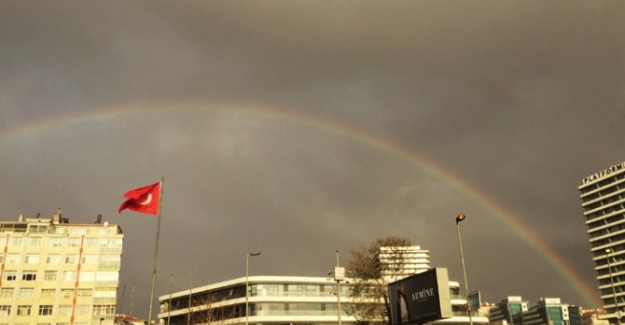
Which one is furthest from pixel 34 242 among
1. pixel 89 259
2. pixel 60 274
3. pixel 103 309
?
pixel 103 309

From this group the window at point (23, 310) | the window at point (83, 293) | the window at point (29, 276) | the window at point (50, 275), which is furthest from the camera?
the window at point (50, 275)

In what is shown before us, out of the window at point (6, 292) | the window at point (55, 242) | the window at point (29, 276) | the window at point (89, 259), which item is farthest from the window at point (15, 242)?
the window at point (89, 259)

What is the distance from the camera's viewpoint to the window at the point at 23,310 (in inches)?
3809

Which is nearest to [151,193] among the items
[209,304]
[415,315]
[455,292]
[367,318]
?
[415,315]

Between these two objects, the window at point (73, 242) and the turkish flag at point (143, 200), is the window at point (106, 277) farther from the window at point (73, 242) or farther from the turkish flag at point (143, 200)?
the turkish flag at point (143, 200)

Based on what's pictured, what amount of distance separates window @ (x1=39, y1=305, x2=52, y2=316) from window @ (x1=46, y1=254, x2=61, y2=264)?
835 centimetres

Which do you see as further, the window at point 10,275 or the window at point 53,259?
the window at point 53,259

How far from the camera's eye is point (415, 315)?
1529 inches

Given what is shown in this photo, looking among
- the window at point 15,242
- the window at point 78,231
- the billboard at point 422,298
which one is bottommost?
the billboard at point 422,298

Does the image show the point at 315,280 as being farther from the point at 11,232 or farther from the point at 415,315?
the point at 415,315

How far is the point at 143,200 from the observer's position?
103 feet

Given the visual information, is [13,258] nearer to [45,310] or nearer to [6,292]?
[6,292]

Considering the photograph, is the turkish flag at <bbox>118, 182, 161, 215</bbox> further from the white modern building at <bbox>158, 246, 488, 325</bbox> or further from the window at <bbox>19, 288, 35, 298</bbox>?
the window at <bbox>19, 288, 35, 298</bbox>

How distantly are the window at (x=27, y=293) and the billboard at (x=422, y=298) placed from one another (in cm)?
8270
